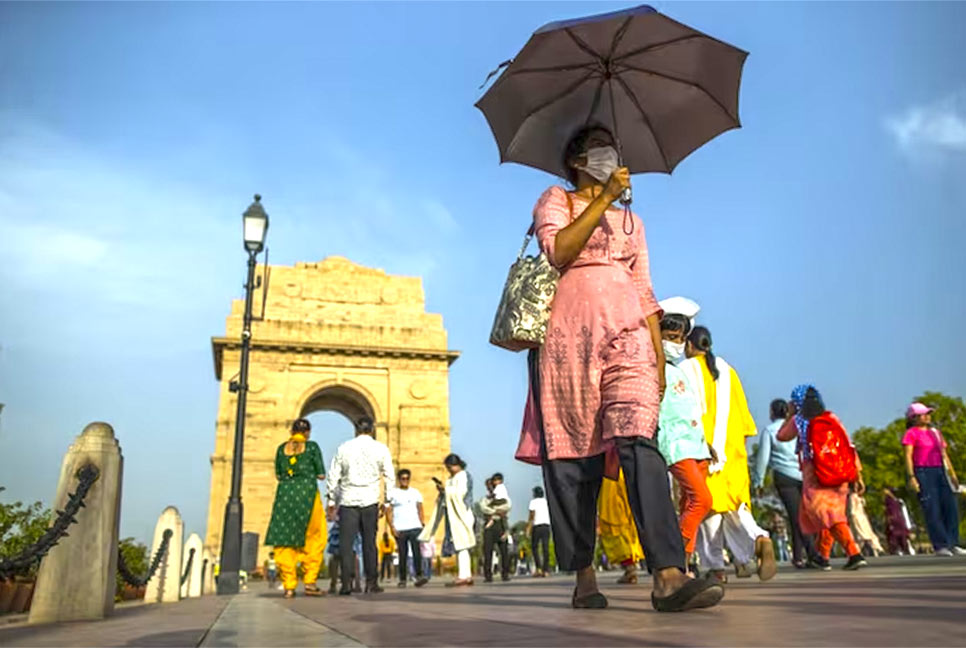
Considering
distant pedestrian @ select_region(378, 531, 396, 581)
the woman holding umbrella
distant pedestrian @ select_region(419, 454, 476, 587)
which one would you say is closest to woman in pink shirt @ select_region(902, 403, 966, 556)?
distant pedestrian @ select_region(419, 454, 476, 587)

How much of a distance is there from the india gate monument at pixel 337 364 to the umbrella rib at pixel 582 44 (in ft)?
91.3

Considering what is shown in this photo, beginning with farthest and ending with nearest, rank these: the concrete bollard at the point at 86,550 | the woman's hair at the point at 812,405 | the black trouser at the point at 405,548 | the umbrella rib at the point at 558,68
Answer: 1. the black trouser at the point at 405,548
2. the woman's hair at the point at 812,405
3. the concrete bollard at the point at 86,550
4. the umbrella rib at the point at 558,68

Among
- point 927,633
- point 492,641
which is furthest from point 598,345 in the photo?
point 927,633

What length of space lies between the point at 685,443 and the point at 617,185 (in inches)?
106

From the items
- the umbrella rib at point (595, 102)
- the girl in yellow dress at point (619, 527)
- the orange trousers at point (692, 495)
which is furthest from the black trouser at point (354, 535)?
the umbrella rib at point (595, 102)

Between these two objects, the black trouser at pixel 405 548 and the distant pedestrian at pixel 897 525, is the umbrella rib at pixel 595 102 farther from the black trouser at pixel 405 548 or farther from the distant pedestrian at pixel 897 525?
the distant pedestrian at pixel 897 525

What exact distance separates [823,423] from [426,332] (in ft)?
87.1

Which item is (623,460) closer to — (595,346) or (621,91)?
(595,346)

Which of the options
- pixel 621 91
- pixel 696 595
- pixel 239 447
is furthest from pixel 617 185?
pixel 239 447

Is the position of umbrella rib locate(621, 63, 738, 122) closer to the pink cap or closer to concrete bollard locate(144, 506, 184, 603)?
the pink cap

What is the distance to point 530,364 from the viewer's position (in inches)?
146

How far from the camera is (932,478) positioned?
A: 912cm

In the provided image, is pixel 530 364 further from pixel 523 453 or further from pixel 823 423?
pixel 823 423

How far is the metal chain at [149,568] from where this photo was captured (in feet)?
19.7
